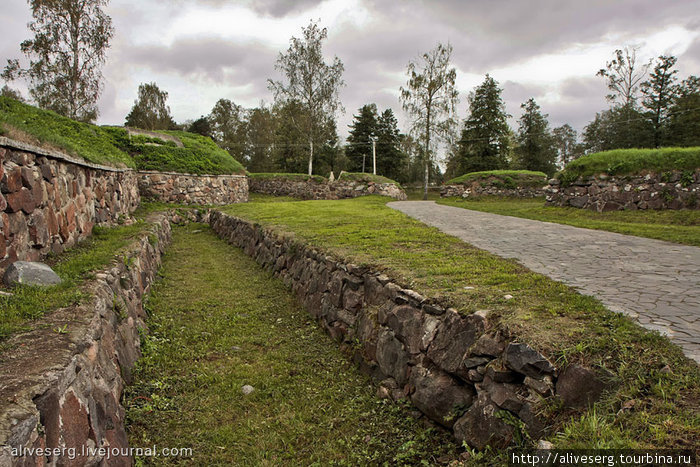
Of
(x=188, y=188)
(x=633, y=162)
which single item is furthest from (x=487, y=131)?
(x=188, y=188)

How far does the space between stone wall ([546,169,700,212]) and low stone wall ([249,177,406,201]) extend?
9.67m

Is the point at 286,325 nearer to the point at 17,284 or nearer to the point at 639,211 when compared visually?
the point at 17,284

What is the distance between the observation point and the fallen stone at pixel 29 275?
3.33m

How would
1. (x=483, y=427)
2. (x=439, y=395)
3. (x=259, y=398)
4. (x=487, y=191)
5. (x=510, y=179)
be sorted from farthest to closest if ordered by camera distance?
(x=487, y=191) < (x=510, y=179) < (x=259, y=398) < (x=439, y=395) < (x=483, y=427)

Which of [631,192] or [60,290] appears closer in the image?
[60,290]

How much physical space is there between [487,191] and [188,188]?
14434mm

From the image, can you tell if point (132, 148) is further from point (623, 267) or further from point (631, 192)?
point (631, 192)

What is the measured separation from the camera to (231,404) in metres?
3.50

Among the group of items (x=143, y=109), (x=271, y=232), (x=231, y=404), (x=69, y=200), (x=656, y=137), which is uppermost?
(x=143, y=109)

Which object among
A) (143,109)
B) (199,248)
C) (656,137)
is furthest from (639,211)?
(143,109)

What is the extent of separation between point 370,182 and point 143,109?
32.2 m

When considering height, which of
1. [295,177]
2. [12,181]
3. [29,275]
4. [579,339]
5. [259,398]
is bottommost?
[259,398]

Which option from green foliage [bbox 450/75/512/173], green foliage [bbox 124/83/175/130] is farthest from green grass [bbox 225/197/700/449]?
green foliage [bbox 124/83/175/130]

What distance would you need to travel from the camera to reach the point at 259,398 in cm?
362
